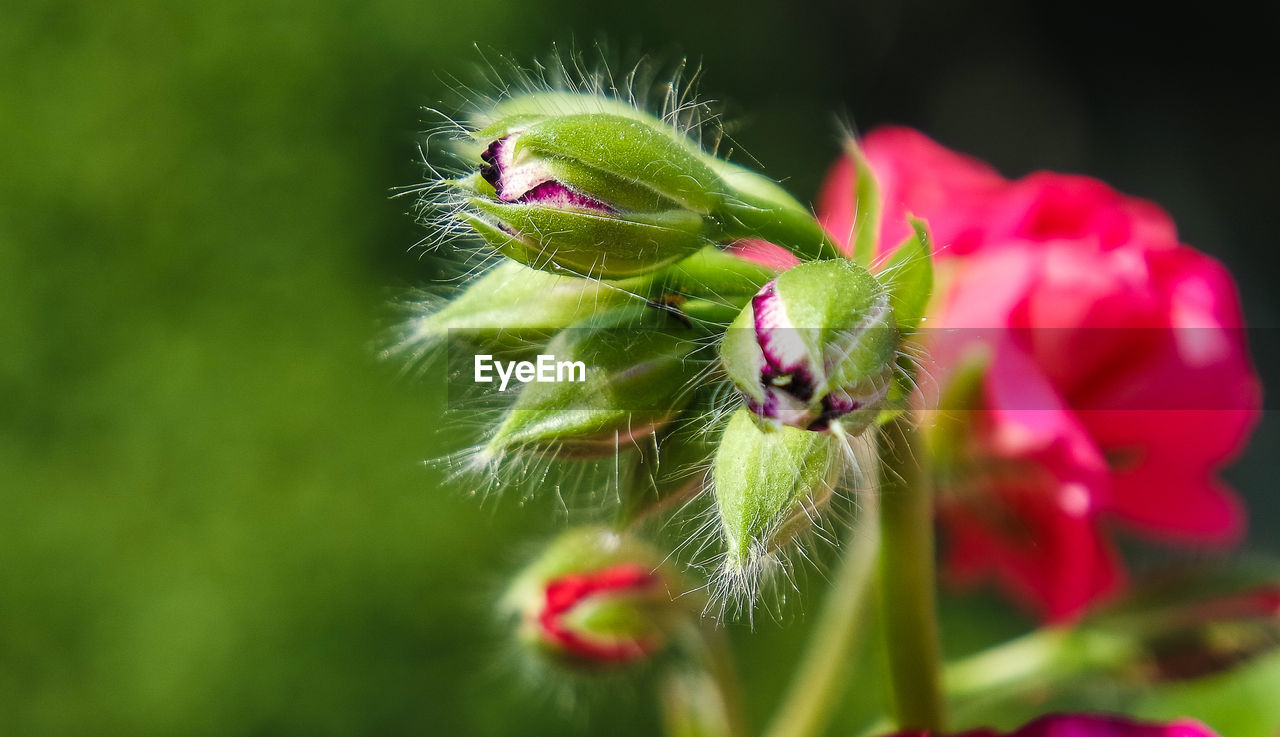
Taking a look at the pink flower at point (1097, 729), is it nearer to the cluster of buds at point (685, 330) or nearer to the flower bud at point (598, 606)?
the cluster of buds at point (685, 330)

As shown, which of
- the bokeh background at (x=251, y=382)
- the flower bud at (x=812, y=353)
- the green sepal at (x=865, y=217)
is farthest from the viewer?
the bokeh background at (x=251, y=382)

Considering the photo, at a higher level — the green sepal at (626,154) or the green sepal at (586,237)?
the green sepal at (626,154)

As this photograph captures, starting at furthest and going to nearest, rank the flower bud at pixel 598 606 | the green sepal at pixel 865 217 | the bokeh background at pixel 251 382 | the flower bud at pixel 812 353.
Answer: the bokeh background at pixel 251 382 → the flower bud at pixel 598 606 → the green sepal at pixel 865 217 → the flower bud at pixel 812 353

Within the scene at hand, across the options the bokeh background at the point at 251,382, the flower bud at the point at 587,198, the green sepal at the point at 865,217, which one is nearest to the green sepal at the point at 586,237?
the flower bud at the point at 587,198

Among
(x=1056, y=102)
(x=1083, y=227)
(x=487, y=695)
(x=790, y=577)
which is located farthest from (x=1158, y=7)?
(x=790, y=577)

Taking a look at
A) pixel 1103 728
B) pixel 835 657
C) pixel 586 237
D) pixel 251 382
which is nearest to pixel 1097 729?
pixel 1103 728

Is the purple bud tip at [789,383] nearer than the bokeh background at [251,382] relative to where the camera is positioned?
Yes

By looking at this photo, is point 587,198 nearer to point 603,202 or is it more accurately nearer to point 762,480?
point 603,202
